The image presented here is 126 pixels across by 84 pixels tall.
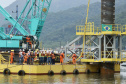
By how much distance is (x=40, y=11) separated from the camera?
8956 centimetres

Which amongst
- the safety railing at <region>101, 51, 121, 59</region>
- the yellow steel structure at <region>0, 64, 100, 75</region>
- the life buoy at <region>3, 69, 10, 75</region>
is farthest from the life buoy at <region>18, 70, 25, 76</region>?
the safety railing at <region>101, 51, 121, 59</region>

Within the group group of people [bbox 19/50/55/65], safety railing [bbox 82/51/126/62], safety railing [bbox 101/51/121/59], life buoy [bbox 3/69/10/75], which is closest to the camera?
safety railing [bbox 82/51/126/62]

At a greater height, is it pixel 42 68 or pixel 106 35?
pixel 106 35

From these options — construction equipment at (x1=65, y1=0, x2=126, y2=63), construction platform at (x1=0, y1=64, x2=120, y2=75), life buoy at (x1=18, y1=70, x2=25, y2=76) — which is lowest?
life buoy at (x1=18, y1=70, x2=25, y2=76)

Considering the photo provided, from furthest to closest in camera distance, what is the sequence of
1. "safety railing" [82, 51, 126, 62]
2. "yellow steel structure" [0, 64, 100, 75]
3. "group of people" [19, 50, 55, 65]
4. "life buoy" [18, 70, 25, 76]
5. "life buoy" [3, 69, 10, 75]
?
"group of people" [19, 50, 55, 65] < "life buoy" [3, 69, 10, 75] < "safety railing" [82, 51, 126, 62] < "life buoy" [18, 70, 25, 76] < "yellow steel structure" [0, 64, 100, 75]

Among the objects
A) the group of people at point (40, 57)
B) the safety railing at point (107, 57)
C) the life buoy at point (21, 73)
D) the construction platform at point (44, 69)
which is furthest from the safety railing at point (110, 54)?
the life buoy at point (21, 73)

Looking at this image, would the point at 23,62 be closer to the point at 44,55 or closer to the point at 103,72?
the point at 44,55

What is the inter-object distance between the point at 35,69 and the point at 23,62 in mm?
4896

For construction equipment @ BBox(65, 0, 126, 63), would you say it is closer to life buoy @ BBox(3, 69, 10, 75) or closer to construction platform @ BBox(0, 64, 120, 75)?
construction platform @ BBox(0, 64, 120, 75)

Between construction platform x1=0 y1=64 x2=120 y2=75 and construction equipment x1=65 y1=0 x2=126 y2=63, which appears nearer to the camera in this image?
construction platform x1=0 y1=64 x2=120 y2=75

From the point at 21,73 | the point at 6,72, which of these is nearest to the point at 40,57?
the point at 21,73

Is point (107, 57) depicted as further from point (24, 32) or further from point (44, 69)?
point (24, 32)

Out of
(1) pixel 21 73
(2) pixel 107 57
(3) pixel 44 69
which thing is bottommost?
(1) pixel 21 73

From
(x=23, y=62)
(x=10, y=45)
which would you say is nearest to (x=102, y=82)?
(x=23, y=62)
